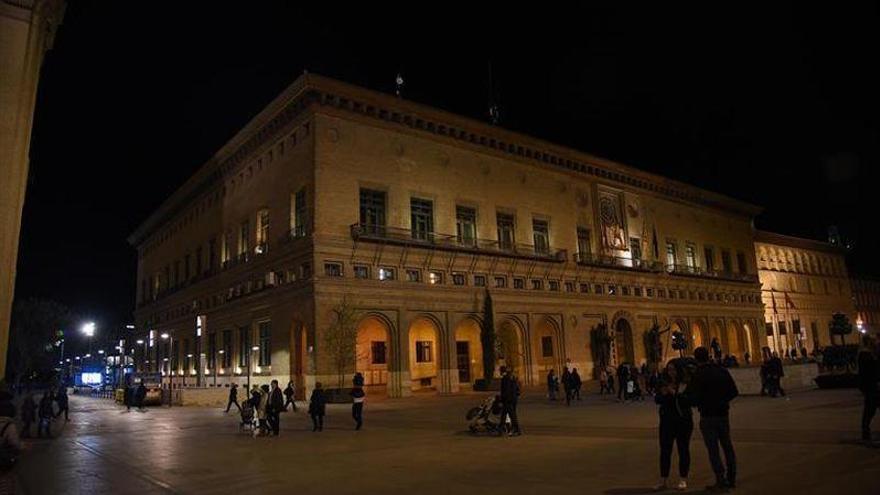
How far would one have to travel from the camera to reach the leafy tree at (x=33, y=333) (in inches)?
3145

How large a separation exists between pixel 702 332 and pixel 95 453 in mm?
57304

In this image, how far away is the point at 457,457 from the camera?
12.5 metres

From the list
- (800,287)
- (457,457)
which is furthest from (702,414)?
(800,287)

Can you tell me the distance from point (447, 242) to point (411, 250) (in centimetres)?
299

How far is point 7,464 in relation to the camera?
6543 mm

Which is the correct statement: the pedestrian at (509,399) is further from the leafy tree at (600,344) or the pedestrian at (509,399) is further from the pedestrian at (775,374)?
the leafy tree at (600,344)

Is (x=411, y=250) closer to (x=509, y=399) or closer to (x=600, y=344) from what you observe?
(x=600, y=344)

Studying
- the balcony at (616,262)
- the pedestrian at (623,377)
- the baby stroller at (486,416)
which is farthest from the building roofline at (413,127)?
the baby stroller at (486,416)

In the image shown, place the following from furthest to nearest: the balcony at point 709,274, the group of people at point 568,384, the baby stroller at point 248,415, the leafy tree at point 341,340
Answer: the balcony at point 709,274 → the leafy tree at point 341,340 → the group of people at point 568,384 → the baby stroller at point 248,415

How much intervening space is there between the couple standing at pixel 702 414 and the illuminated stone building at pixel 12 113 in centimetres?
1258

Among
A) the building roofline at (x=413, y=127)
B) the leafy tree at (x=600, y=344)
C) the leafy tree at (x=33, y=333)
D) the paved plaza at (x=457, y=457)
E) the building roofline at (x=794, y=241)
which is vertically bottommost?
the paved plaza at (x=457, y=457)

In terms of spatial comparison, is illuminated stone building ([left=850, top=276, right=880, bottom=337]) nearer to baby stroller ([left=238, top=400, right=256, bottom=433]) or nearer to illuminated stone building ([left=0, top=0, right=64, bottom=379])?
baby stroller ([left=238, top=400, right=256, bottom=433])

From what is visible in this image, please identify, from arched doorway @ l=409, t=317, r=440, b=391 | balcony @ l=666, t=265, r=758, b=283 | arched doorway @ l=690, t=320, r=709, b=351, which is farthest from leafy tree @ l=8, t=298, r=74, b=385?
arched doorway @ l=690, t=320, r=709, b=351

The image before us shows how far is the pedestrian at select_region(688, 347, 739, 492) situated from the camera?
8258 mm
